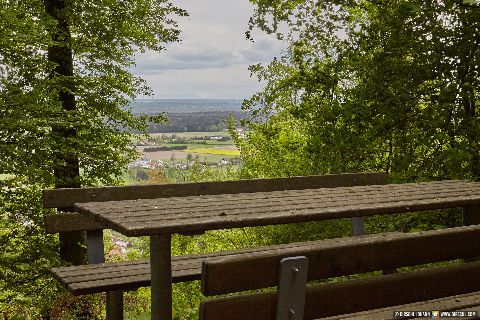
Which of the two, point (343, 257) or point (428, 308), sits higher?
point (343, 257)

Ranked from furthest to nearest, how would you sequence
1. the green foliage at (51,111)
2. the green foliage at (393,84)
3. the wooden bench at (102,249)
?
the green foliage at (51,111), the green foliage at (393,84), the wooden bench at (102,249)

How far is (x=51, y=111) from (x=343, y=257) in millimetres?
7941

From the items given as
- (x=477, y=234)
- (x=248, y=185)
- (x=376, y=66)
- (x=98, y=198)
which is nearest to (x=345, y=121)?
(x=376, y=66)

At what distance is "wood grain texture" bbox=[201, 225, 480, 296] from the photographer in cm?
176

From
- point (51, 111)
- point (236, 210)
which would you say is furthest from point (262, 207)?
point (51, 111)

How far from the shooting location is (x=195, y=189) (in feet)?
13.4

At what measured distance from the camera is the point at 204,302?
5.66ft

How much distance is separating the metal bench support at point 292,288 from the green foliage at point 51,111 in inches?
275

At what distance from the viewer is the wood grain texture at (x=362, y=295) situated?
70.5 inches

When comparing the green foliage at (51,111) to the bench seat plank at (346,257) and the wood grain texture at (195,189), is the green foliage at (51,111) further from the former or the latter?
the bench seat plank at (346,257)

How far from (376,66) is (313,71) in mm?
1128

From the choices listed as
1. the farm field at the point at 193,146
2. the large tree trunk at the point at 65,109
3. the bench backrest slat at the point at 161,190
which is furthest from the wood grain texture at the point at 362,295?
the farm field at the point at 193,146

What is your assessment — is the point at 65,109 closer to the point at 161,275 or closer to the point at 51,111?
the point at 51,111

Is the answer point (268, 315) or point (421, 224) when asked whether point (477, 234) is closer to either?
point (268, 315)
